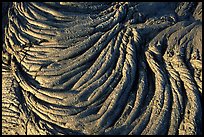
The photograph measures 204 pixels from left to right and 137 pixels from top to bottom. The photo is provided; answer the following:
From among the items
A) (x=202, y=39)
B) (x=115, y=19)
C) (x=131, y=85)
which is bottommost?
(x=131, y=85)

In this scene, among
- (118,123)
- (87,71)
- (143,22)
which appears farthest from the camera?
(143,22)

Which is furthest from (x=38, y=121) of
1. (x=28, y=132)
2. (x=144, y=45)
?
(x=144, y=45)

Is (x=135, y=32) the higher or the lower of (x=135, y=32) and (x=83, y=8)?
the lower

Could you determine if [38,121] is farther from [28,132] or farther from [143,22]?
[143,22]

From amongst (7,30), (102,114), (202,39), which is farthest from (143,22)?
(7,30)

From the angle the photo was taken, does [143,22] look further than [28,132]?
Yes

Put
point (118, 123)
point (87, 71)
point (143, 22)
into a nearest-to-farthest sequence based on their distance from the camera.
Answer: point (118, 123), point (87, 71), point (143, 22)

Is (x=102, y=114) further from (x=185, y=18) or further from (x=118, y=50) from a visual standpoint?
(x=185, y=18)
